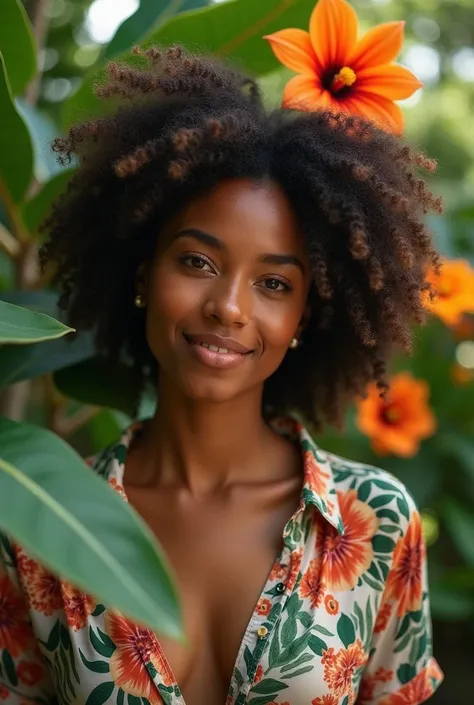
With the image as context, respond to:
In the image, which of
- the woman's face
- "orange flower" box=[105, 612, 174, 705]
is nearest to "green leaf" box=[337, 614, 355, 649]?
"orange flower" box=[105, 612, 174, 705]

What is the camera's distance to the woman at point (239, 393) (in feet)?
3.59

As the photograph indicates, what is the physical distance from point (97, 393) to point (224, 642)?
517mm

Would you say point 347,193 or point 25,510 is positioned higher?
point 347,193

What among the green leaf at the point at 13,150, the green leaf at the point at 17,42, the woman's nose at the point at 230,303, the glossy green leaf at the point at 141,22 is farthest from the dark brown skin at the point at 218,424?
the glossy green leaf at the point at 141,22

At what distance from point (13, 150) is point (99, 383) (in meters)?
0.41

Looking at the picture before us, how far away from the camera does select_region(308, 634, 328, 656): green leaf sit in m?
1.11

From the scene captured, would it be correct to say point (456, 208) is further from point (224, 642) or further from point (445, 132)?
point (445, 132)

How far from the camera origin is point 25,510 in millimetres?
757

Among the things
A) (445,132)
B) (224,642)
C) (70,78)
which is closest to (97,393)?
(224,642)

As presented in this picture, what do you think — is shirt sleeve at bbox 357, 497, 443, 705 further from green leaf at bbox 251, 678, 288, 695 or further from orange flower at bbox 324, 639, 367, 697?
green leaf at bbox 251, 678, 288, 695

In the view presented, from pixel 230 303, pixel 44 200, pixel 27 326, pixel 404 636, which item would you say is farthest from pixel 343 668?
pixel 44 200

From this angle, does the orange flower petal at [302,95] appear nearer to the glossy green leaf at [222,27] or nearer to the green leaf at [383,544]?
the glossy green leaf at [222,27]

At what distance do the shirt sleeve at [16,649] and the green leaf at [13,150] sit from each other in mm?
587

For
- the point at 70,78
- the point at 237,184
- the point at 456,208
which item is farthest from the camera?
the point at 70,78
